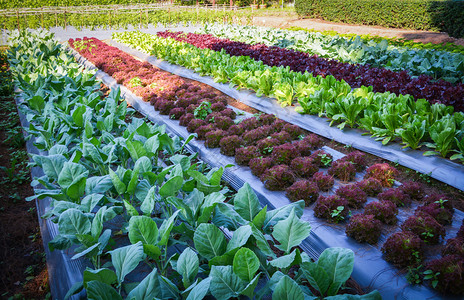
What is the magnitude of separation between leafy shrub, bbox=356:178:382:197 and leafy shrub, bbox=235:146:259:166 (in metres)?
1.25

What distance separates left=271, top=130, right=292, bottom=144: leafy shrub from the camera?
14.1 ft

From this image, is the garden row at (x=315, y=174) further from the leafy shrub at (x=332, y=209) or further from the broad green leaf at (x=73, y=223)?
the broad green leaf at (x=73, y=223)

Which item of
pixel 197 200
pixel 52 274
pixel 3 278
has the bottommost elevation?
pixel 3 278

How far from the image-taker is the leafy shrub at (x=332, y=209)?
9.53 feet

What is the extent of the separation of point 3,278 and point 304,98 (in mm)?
4197

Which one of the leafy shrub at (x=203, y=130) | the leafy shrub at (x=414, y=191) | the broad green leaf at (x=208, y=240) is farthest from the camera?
the leafy shrub at (x=203, y=130)

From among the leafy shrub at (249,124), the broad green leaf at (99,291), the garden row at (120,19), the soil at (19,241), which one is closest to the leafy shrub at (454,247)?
the broad green leaf at (99,291)

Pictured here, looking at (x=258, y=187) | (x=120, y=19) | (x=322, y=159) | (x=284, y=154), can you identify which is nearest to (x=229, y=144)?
(x=284, y=154)

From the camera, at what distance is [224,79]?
7.16 m

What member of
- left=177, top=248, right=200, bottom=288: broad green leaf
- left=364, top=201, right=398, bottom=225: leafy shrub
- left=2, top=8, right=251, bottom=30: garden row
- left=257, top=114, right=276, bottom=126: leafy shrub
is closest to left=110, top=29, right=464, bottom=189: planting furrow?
left=257, top=114, right=276, bottom=126: leafy shrub

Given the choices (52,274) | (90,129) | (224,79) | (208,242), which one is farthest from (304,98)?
(52,274)

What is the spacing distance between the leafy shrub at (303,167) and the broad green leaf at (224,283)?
2.00m

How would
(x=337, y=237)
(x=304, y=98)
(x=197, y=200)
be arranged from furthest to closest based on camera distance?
(x=304, y=98), (x=337, y=237), (x=197, y=200)

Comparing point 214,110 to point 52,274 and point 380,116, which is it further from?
point 52,274
